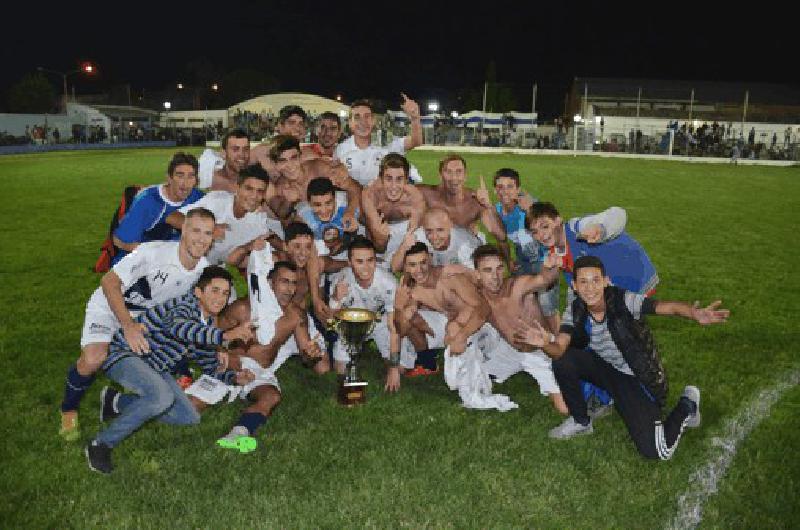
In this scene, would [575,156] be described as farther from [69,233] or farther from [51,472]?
[51,472]

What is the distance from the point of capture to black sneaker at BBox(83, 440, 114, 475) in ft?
13.9

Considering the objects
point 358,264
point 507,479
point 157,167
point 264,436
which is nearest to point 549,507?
point 507,479

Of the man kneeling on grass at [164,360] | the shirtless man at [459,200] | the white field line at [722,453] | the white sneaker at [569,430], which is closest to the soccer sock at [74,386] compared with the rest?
the man kneeling on grass at [164,360]

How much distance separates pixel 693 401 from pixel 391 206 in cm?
342

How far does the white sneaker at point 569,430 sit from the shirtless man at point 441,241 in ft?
6.10

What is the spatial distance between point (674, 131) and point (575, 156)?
7.11m

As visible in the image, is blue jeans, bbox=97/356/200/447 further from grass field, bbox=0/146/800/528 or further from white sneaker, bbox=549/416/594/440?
white sneaker, bbox=549/416/594/440

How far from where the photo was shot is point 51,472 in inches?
167

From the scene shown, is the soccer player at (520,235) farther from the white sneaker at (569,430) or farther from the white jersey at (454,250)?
the white sneaker at (569,430)

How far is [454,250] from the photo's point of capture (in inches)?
261

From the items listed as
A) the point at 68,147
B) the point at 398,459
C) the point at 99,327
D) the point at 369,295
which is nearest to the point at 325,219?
the point at 369,295

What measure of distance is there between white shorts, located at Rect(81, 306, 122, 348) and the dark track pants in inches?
121

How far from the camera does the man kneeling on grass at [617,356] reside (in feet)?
14.6

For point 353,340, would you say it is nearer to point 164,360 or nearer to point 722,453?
point 164,360
